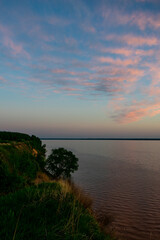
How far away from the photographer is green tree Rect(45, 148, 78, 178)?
1439 inches

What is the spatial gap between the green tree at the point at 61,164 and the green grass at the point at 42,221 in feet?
98.2

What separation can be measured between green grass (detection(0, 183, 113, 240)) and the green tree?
1178 inches

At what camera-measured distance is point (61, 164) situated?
37.0 meters

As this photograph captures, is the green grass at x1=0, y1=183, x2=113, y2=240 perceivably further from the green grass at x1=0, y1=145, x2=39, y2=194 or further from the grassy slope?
the green grass at x1=0, y1=145, x2=39, y2=194

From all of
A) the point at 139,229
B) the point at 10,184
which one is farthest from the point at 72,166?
the point at 10,184

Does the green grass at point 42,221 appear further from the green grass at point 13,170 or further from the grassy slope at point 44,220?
the green grass at point 13,170

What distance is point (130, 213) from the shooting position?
19078 millimetres

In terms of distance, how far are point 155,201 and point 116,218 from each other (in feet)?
28.3

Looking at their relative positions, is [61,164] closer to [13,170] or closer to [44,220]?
[13,170]

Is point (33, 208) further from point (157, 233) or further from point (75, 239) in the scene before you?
point (157, 233)

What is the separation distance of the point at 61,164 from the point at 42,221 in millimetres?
32574

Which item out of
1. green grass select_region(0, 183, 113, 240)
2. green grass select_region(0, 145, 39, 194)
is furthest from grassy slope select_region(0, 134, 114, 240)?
green grass select_region(0, 145, 39, 194)

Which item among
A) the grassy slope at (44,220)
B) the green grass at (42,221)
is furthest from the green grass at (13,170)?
Answer: the green grass at (42,221)

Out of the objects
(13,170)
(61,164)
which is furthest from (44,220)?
(61,164)
